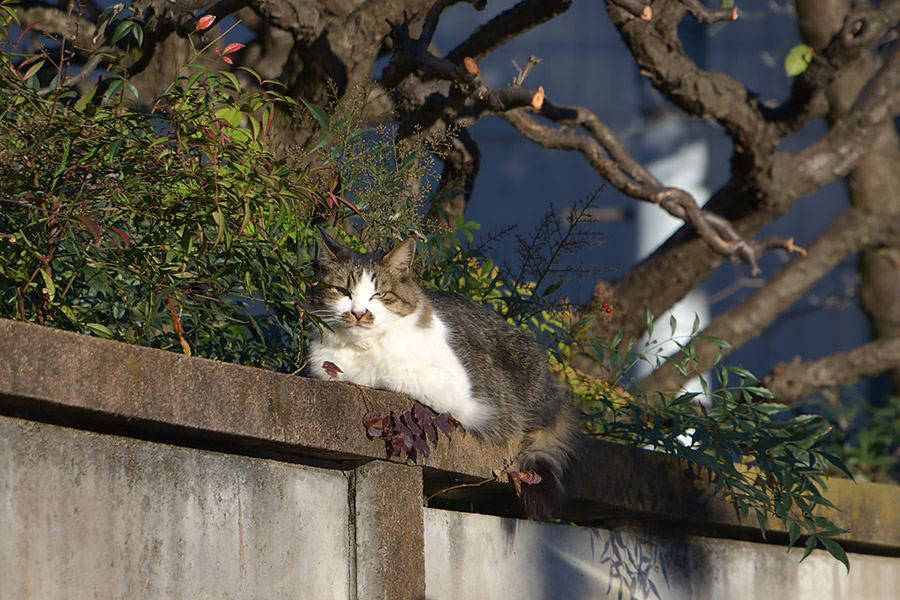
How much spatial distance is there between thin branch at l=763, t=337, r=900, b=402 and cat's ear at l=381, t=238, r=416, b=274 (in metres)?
2.61

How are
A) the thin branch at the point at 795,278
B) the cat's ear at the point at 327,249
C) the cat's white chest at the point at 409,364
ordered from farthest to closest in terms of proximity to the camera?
the thin branch at the point at 795,278 → the cat's ear at the point at 327,249 → the cat's white chest at the point at 409,364

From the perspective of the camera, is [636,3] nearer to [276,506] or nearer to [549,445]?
[549,445]

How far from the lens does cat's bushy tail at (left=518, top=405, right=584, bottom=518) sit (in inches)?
98.8

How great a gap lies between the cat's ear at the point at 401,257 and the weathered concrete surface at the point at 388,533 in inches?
25.1

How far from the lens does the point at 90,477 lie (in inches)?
70.5

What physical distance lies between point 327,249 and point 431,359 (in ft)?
1.36

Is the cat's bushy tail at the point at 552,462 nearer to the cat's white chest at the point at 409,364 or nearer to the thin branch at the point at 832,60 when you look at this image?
the cat's white chest at the point at 409,364

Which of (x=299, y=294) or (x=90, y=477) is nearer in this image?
(x=90, y=477)

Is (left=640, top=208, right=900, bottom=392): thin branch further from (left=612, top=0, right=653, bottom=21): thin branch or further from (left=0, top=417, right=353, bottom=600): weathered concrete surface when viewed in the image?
(left=0, top=417, right=353, bottom=600): weathered concrete surface

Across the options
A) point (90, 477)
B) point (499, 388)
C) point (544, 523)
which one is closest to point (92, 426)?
point (90, 477)

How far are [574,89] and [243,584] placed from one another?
269 inches

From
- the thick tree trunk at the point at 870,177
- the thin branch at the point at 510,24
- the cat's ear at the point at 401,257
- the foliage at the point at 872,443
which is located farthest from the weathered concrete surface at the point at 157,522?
A: the thick tree trunk at the point at 870,177

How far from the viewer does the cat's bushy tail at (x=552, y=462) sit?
2.51m

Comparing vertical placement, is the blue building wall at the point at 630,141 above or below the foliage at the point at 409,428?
above
